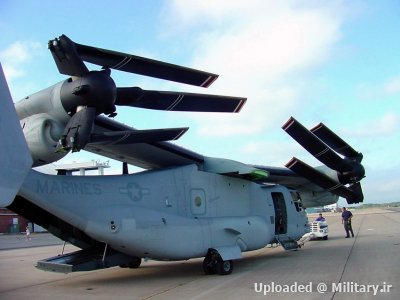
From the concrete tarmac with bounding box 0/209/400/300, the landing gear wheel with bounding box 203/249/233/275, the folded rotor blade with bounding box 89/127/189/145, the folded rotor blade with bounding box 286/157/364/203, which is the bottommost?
the concrete tarmac with bounding box 0/209/400/300

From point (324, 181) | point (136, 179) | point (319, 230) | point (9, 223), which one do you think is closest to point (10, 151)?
point (136, 179)

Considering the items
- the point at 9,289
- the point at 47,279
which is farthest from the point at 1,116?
the point at 47,279

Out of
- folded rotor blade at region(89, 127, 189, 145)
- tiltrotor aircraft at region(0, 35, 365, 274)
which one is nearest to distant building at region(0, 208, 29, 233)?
tiltrotor aircraft at region(0, 35, 365, 274)

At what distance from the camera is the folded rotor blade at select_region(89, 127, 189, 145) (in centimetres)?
794

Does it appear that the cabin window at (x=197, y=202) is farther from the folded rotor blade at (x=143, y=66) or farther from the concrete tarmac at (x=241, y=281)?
the folded rotor blade at (x=143, y=66)

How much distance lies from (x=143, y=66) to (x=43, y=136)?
7.65 feet

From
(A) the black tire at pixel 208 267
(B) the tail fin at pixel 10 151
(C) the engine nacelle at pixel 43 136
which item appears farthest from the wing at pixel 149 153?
(B) the tail fin at pixel 10 151

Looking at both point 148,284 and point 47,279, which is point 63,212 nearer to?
point 148,284

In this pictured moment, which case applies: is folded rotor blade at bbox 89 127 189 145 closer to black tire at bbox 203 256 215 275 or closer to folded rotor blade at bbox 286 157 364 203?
black tire at bbox 203 256 215 275

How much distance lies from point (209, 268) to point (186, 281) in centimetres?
101

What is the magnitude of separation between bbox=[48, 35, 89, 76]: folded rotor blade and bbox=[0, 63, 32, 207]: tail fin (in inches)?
107

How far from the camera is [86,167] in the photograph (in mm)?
11406

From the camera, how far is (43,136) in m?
7.81

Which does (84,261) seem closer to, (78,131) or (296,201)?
(78,131)
